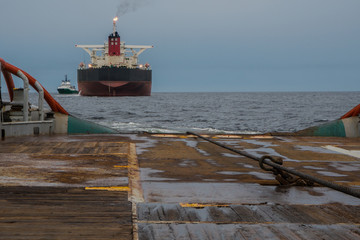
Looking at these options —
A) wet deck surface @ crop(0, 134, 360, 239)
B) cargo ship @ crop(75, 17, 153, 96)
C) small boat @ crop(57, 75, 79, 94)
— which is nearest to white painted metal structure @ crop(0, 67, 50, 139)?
wet deck surface @ crop(0, 134, 360, 239)

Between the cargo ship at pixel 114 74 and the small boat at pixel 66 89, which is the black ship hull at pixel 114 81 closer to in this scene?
the cargo ship at pixel 114 74

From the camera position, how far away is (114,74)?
8656 centimetres

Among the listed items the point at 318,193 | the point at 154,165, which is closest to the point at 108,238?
the point at 318,193

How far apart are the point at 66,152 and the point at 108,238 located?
5.92 meters

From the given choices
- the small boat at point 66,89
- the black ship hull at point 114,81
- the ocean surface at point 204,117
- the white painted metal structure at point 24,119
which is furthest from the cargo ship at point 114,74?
the white painted metal structure at point 24,119

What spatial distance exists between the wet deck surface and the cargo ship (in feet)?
259

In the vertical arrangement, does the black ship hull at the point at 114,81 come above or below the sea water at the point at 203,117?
above

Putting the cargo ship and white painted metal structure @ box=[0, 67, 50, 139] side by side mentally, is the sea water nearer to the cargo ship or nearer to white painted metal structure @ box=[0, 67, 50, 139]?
white painted metal structure @ box=[0, 67, 50, 139]

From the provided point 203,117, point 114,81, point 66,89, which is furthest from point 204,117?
point 66,89

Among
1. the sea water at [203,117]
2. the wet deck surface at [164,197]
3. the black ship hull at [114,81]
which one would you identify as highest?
the black ship hull at [114,81]

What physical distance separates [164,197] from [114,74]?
82.8 m

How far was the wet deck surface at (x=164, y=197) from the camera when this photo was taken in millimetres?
3973

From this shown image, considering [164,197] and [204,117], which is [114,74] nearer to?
[204,117]

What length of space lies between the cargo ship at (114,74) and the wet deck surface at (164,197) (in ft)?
259
